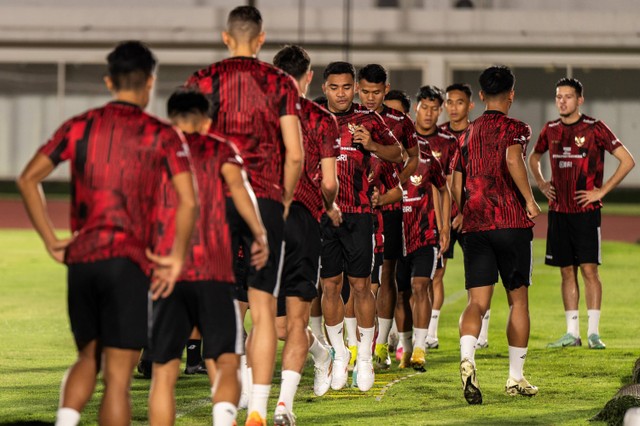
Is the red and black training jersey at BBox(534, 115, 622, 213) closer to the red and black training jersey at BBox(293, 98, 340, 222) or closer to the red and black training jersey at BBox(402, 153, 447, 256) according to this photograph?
the red and black training jersey at BBox(402, 153, 447, 256)

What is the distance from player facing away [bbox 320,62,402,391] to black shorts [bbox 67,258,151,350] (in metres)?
3.70

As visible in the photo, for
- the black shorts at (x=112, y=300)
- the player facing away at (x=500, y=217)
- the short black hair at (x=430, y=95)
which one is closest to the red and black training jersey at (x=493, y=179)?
the player facing away at (x=500, y=217)

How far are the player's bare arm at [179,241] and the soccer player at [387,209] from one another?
4410 millimetres

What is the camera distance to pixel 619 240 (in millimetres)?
26969

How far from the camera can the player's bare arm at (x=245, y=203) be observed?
20.6ft

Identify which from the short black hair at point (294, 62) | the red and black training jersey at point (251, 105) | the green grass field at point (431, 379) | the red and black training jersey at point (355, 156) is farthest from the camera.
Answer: the red and black training jersey at point (355, 156)

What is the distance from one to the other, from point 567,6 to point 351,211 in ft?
115

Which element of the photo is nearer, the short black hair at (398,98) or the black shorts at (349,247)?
the black shorts at (349,247)

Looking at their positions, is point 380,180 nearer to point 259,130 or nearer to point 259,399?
point 259,130

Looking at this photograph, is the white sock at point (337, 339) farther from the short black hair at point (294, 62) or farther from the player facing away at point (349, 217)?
the short black hair at point (294, 62)

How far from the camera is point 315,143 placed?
26.6ft

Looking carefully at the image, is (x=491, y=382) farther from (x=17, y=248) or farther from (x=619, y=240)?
(x=619, y=240)

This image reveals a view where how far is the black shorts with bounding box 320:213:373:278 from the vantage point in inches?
372

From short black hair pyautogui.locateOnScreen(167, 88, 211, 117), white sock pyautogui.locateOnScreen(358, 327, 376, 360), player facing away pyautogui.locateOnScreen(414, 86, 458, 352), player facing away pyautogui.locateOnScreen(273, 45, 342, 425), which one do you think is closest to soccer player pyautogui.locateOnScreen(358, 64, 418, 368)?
player facing away pyautogui.locateOnScreen(414, 86, 458, 352)
